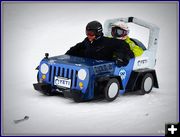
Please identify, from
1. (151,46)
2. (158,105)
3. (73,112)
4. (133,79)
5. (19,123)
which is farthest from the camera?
(151,46)

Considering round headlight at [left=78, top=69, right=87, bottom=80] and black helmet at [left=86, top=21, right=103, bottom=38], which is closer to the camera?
round headlight at [left=78, top=69, right=87, bottom=80]

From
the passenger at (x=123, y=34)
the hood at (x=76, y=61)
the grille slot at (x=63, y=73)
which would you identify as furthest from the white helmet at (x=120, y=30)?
the grille slot at (x=63, y=73)

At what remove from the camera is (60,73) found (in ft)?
20.8

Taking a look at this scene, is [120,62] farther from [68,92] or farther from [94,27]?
[68,92]

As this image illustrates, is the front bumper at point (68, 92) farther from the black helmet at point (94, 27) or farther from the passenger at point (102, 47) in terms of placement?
the black helmet at point (94, 27)

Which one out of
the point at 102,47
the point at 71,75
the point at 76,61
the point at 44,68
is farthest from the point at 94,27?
the point at 44,68

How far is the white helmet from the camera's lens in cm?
694

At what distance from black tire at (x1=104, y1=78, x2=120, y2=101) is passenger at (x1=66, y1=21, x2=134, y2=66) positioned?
0.37m

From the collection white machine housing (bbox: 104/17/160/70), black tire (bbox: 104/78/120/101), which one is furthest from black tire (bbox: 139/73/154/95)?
black tire (bbox: 104/78/120/101)

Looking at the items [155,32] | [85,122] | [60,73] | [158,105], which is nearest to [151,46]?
[155,32]

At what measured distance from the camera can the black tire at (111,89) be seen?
611cm

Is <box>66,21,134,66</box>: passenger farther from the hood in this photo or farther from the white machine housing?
the white machine housing

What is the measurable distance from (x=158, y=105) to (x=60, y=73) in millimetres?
1556

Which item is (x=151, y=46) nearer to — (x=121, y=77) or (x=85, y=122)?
(x=121, y=77)
